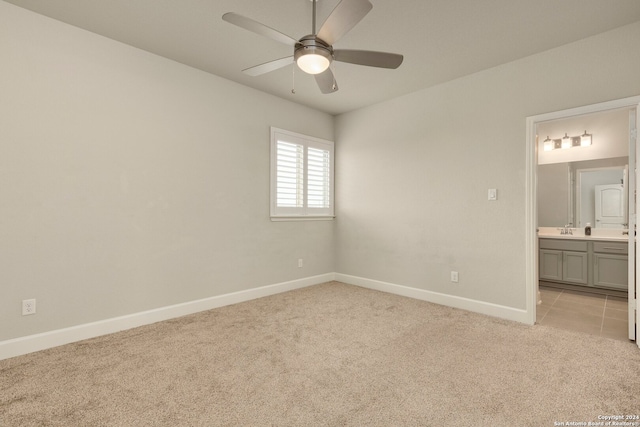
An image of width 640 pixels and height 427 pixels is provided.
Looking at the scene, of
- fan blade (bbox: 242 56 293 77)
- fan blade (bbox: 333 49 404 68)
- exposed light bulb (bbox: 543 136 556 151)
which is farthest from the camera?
exposed light bulb (bbox: 543 136 556 151)

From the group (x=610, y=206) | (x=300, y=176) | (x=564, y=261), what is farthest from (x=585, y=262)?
(x=300, y=176)

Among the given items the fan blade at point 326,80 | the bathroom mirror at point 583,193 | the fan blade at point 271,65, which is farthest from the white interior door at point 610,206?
the fan blade at point 271,65

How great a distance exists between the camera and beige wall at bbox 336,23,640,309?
9.48ft

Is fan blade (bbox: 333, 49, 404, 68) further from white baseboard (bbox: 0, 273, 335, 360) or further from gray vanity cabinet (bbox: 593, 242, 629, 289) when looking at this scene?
gray vanity cabinet (bbox: 593, 242, 629, 289)

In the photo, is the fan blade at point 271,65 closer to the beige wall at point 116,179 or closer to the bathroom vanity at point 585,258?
the beige wall at point 116,179

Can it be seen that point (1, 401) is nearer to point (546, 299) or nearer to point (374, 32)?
point (374, 32)

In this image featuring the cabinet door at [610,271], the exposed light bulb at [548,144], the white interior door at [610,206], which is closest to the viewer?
the cabinet door at [610,271]

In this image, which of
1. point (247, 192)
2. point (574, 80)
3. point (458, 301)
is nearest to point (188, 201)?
point (247, 192)

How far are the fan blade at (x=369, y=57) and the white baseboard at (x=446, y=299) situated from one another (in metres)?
Result: 2.72

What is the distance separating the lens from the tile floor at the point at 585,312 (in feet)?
9.98

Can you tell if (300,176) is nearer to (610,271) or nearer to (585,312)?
(585,312)

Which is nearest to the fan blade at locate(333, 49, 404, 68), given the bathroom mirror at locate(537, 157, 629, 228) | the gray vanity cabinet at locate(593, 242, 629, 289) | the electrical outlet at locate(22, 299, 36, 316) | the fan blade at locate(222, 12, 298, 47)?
the fan blade at locate(222, 12, 298, 47)

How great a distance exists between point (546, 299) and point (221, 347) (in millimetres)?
4067

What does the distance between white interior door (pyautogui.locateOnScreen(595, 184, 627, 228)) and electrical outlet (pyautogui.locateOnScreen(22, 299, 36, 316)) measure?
22.5 ft
